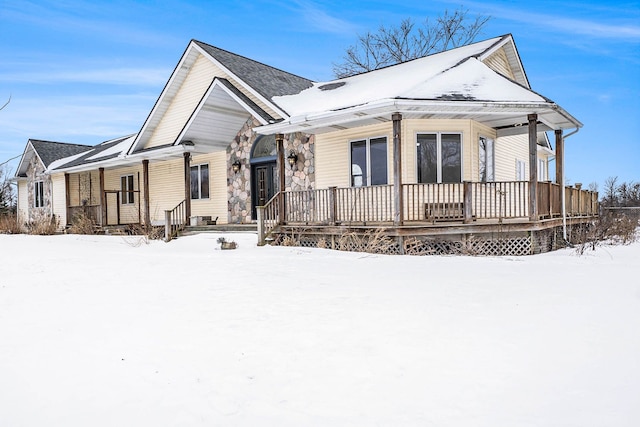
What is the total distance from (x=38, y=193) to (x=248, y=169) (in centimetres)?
1921

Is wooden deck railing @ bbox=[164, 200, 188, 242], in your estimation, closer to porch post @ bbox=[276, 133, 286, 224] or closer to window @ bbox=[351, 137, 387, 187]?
porch post @ bbox=[276, 133, 286, 224]

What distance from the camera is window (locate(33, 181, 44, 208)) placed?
28.4m

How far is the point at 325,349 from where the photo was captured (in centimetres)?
416

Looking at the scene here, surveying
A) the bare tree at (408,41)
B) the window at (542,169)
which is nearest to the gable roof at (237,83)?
the window at (542,169)

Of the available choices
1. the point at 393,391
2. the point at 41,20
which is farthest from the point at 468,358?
the point at 41,20

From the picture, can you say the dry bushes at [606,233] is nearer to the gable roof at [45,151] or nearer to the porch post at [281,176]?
the porch post at [281,176]

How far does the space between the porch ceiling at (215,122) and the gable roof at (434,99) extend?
2.20 meters

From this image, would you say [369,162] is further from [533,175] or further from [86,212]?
[86,212]

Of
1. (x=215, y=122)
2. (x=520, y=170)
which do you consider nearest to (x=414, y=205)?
(x=520, y=170)

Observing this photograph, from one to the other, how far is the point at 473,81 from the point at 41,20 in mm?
22486

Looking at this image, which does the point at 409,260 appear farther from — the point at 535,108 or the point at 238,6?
the point at 238,6

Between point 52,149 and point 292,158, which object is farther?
point 52,149

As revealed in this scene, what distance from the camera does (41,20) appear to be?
76.4 ft

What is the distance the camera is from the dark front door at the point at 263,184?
16.4m
